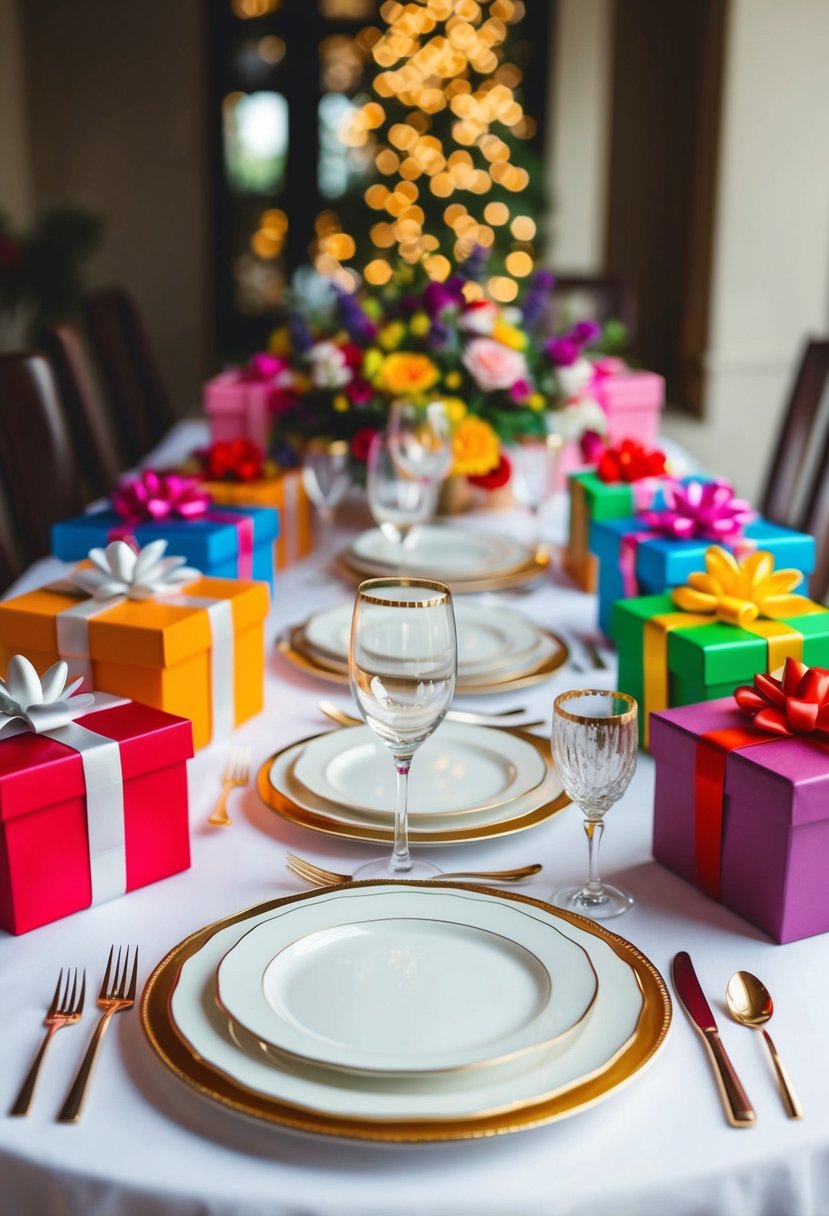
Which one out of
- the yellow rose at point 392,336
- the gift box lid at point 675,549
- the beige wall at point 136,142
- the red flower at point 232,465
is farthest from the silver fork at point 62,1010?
the beige wall at point 136,142

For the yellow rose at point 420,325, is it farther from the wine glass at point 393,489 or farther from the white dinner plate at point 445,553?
the wine glass at point 393,489

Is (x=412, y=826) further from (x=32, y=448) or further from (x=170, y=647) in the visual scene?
(x=32, y=448)

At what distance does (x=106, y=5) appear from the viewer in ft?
21.4

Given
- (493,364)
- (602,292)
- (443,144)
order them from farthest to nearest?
(443,144)
(602,292)
(493,364)

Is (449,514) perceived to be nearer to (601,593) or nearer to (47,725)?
(601,593)

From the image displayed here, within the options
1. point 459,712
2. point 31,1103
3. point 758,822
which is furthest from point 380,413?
point 31,1103

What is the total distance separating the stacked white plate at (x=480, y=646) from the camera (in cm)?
138

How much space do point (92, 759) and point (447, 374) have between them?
4.49 ft

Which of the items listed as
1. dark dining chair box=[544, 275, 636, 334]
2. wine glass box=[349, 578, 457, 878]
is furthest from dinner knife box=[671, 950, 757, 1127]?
dark dining chair box=[544, 275, 636, 334]

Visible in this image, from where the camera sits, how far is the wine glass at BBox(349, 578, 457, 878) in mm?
890

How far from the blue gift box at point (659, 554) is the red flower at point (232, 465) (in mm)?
554

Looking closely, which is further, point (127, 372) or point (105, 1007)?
point (127, 372)

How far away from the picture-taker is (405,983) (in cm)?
79

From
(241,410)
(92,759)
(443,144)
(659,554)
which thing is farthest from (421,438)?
(443,144)
